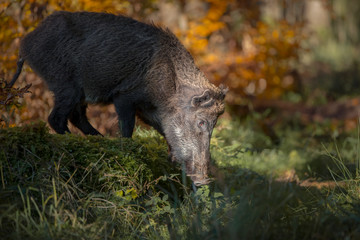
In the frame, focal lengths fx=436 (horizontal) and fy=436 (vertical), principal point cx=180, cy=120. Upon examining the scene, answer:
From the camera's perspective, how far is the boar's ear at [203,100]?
15.8 ft

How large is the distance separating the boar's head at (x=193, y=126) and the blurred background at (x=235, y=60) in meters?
1.07

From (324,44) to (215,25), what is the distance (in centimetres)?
1292

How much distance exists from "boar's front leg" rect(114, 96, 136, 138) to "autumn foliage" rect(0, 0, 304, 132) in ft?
3.96

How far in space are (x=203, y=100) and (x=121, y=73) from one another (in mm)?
989

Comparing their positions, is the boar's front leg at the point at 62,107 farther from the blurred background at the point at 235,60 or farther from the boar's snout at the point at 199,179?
the boar's snout at the point at 199,179

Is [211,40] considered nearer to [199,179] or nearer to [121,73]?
[121,73]

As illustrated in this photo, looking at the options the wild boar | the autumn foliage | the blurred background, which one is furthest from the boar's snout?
the autumn foliage

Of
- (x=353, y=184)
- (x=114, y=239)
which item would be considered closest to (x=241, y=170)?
(x=353, y=184)

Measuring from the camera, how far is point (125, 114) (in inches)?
194

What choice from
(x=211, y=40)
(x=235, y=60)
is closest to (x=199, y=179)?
(x=235, y=60)

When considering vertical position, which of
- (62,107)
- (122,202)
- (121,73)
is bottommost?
(122,202)

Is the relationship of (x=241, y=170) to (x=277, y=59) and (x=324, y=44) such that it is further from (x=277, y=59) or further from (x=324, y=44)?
(x=324, y=44)

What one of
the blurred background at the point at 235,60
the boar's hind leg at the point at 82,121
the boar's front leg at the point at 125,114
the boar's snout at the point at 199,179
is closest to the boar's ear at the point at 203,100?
the boar's front leg at the point at 125,114

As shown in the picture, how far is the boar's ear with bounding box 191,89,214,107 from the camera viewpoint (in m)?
4.82
